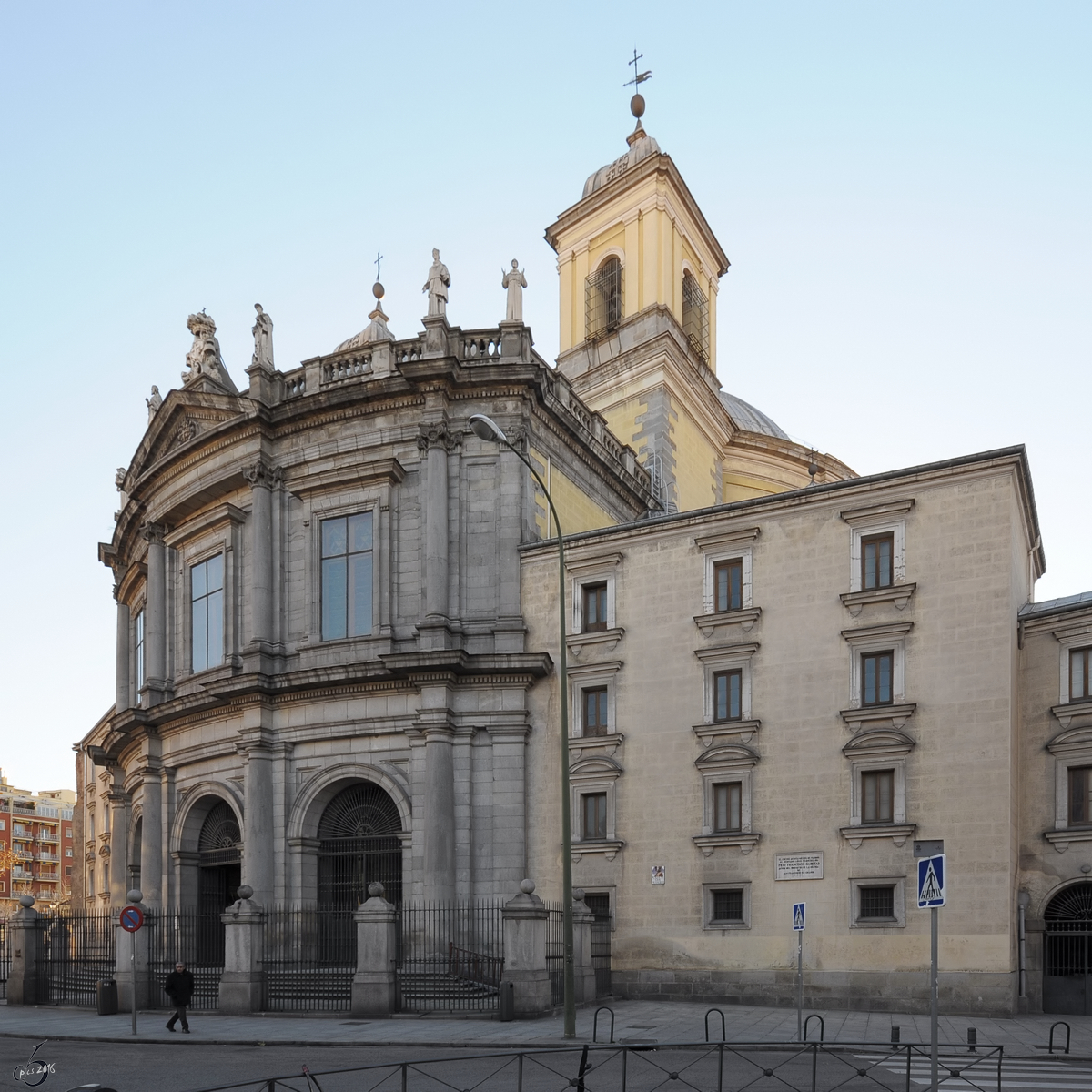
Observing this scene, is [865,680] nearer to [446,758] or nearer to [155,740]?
[446,758]

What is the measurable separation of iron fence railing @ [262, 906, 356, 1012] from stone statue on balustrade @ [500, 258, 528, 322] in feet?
52.6

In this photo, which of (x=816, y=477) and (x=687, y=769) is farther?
(x=816, y=477)

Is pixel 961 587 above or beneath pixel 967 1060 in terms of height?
above

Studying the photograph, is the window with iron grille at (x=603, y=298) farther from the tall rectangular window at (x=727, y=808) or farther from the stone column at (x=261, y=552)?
the tall rectangular window at (x=727, y=808)

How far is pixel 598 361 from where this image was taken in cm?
4766

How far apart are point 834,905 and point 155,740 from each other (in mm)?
21641

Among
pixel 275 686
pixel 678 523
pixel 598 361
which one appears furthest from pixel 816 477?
pixel 275 686

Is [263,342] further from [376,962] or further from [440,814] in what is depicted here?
[376,962]

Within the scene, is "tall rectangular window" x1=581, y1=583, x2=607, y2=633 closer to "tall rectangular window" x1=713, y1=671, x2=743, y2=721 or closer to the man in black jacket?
"tall rectangular window" x1=713, y1=671, x2=743, y2=721

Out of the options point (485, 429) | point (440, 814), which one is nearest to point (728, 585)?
point (440, 814)

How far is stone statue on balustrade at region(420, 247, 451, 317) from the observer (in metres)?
33.6

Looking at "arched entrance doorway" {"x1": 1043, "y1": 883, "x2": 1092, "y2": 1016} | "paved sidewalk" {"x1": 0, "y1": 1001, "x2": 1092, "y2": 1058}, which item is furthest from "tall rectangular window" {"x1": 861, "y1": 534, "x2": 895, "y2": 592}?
"paved sidewalk" {"x1": 0, "y1": 1001, "x2": 1092, "y2": 1058}

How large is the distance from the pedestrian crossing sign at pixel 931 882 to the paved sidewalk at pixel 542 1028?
26.5 ft

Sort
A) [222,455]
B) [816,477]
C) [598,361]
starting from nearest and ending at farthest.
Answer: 1. [222,455]
2. [598,361]
3. [816,477]
